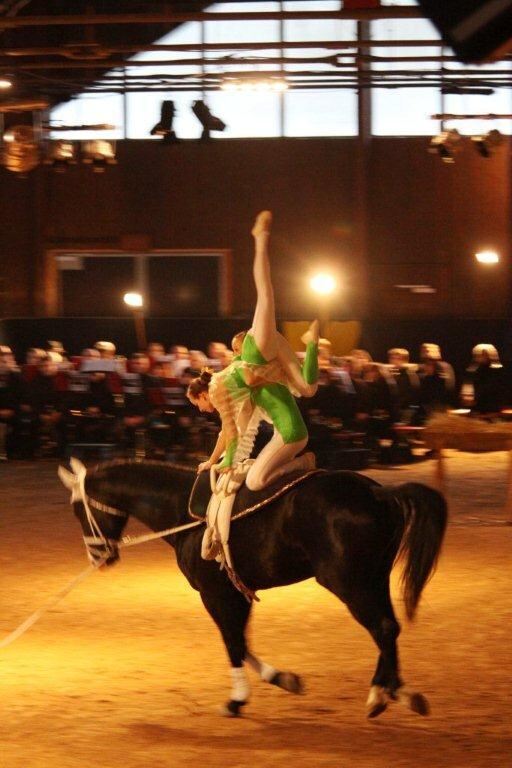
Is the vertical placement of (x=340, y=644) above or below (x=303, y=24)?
below

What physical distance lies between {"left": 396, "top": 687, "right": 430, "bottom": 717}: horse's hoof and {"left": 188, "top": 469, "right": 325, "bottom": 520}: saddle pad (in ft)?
3.88

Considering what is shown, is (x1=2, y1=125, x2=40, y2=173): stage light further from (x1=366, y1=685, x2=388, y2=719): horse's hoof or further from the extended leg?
(x1=366, y1=685, x2=388, y2=719): horse's hoof

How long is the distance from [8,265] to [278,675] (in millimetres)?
23550

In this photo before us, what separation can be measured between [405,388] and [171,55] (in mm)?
11773

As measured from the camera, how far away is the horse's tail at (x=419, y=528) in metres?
6.44

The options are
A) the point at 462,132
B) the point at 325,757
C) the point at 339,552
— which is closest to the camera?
the point at 325,757

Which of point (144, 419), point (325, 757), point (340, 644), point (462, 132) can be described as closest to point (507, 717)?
point (325, 757)

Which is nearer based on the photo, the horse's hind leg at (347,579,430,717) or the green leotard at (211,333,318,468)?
the horse's hind leg at (347,579,430,717)

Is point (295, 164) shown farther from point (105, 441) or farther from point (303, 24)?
point (105, 441)

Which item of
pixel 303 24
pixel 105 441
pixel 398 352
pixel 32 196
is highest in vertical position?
pixel 303 24

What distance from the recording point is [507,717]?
6387 mm

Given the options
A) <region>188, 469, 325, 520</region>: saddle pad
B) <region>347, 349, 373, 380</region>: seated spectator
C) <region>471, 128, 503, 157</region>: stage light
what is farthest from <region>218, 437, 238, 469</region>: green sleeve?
<region>471, 128, 503, 157</region>: stage light

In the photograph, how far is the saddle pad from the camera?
6.65 meters

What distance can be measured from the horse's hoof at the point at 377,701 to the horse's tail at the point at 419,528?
50cm
